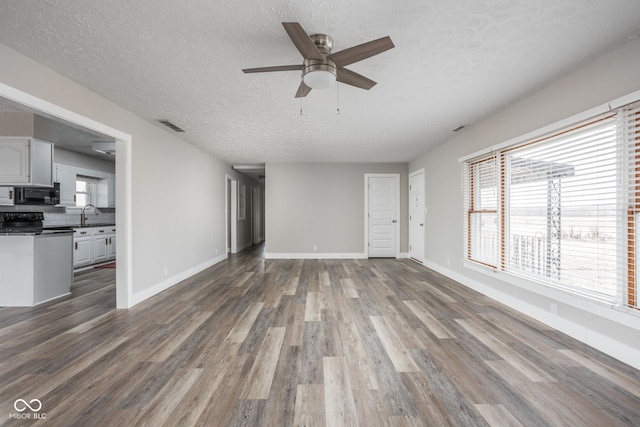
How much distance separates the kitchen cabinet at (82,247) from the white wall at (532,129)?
702 centimetres

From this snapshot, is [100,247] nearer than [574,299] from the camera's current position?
No

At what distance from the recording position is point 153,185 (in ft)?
12.6

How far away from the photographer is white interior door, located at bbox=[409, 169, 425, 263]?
603 centimetres

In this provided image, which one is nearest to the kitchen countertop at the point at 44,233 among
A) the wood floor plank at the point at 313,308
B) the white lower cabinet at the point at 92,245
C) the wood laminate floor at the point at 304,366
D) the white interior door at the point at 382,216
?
the wood laminate floor at the point at 304,366

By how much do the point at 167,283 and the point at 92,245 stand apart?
109 inches

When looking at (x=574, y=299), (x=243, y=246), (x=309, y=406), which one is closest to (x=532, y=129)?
(x=574, y=299)

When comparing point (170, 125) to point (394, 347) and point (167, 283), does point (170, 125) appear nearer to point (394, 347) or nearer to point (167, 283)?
point (167, 283)

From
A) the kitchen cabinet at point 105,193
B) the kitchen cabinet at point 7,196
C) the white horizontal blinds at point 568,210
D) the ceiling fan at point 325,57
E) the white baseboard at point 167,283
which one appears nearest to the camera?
the ceiling fan at point 325,57

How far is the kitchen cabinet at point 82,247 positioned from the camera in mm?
5148

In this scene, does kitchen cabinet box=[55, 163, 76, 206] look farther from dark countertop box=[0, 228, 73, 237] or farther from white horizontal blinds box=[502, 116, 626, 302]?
white horizontal blinds box=[502, 116, 626, 302]

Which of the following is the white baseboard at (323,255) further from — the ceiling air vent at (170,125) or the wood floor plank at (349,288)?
the ceiling air vent at (170,125)

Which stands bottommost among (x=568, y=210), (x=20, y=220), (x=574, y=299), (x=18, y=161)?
(x=574, y=299)

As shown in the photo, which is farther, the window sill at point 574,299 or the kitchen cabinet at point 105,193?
the kitchen cabinet at point 105,193

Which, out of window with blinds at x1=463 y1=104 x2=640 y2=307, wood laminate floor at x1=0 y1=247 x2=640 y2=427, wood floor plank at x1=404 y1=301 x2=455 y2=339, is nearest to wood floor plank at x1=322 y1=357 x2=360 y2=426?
wood laminate floor at x1=0 y1=247 x2=640 y2=427
